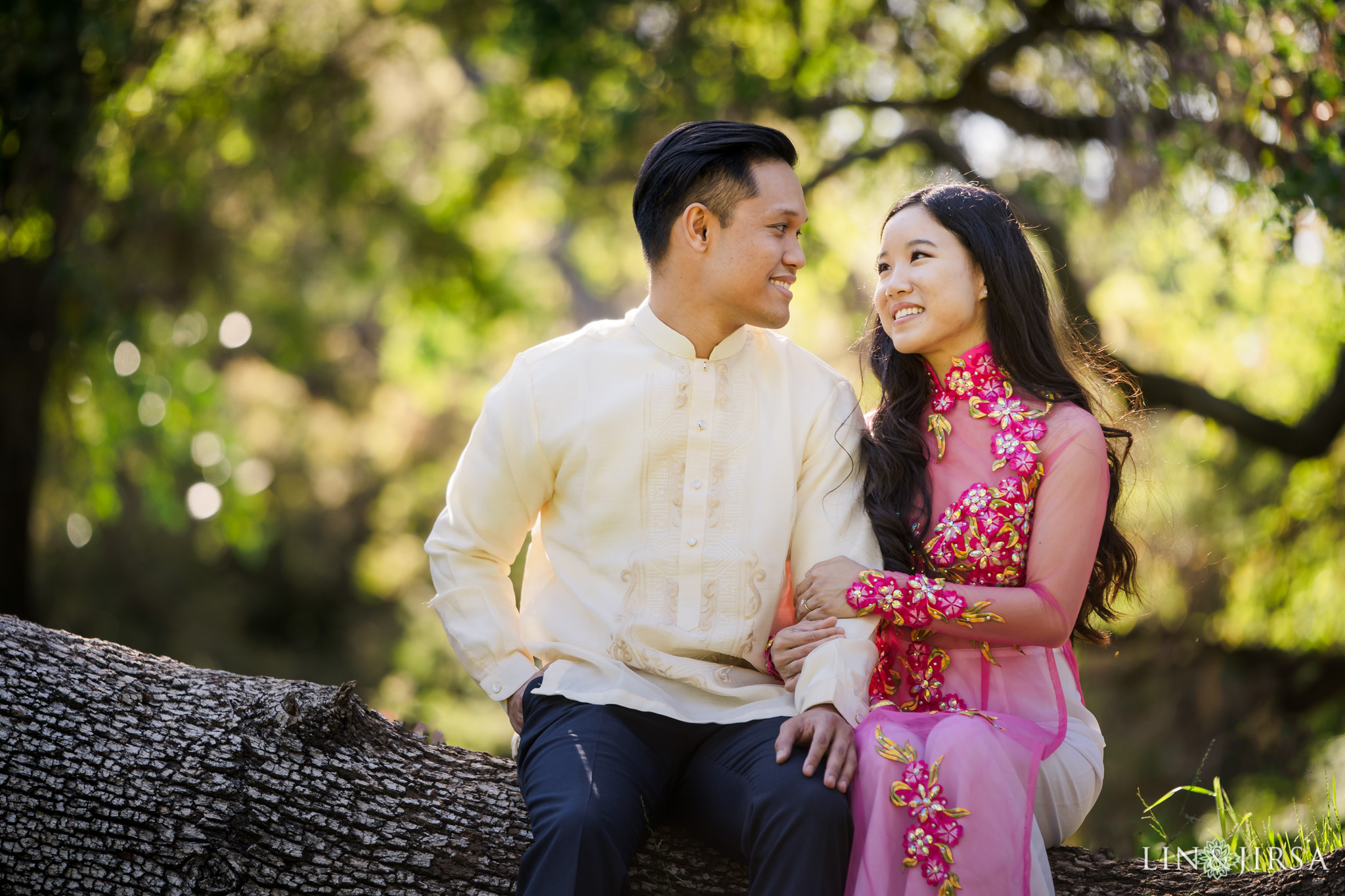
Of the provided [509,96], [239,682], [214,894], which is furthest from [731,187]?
[509,96]

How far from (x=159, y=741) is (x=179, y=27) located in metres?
4.89

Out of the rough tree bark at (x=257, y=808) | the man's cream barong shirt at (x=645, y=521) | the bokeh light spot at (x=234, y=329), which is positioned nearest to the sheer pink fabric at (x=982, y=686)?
the man's cream barong shirt at (x=645, y=521)

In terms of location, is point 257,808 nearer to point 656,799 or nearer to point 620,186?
point 656,799

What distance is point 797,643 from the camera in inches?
97.7

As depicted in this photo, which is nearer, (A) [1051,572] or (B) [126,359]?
(A) [1051,572]

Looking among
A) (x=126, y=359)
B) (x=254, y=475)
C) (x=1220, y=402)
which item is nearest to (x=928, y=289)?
(x=1220, y=402)

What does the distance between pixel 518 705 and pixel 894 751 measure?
0.90 m

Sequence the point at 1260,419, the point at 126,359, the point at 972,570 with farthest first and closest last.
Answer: the point at 126,359 < the point at 1260,419 < the point at 972,570

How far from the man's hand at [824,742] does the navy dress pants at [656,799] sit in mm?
26

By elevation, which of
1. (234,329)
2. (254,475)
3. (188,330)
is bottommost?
(254,475)

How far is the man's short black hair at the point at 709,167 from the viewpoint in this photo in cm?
269

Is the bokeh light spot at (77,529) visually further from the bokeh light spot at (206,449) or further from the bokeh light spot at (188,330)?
the bokeh light spot at (188,330)

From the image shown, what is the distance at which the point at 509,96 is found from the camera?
7848mm

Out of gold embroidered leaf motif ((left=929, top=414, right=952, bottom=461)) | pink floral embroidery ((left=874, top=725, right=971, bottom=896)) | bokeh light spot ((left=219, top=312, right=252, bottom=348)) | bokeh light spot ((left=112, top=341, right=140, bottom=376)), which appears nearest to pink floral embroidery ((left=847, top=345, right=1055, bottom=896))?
gold embroidered leaf motif ((left=929, top=414, right=952, bottom=461))
